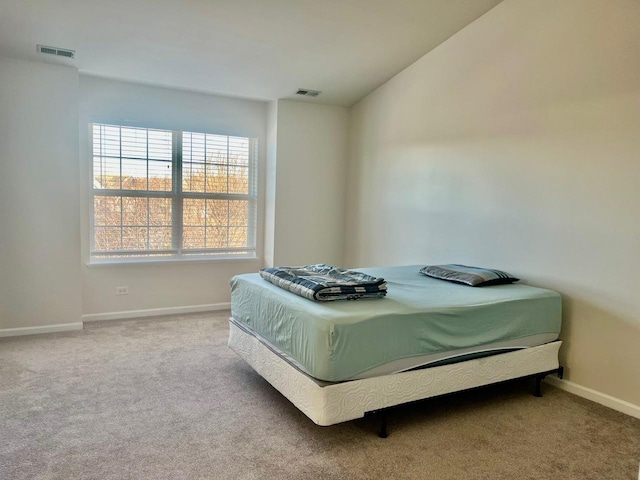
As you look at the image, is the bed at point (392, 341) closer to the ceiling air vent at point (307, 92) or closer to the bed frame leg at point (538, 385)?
the bed frame leg at point (538, 385)

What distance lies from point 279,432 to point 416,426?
0.79 m

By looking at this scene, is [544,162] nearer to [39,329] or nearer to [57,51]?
[57,51]

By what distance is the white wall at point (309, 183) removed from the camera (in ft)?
17.0

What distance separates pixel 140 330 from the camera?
14.3 feet

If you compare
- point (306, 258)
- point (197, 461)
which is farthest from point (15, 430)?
point (306, 258)

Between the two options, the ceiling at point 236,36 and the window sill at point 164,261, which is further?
the window sill at point 164,261

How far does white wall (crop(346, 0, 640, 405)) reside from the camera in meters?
2.86

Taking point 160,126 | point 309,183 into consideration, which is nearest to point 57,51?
point 160,126

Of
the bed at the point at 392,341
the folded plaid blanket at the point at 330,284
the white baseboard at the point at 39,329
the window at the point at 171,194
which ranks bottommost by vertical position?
the white baseboard at the point at 39,329

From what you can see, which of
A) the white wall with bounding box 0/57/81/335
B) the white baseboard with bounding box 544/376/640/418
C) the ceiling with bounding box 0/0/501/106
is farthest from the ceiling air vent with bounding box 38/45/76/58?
the white baseboard with bounding box 544/376/640/418

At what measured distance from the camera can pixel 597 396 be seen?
3.01 m

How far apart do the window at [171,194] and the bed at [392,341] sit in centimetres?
202

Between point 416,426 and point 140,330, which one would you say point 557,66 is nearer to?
point 416,426

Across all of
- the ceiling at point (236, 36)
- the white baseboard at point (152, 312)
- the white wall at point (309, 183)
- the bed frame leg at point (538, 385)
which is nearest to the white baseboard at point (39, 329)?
the white baseboard at point (152, 312)
